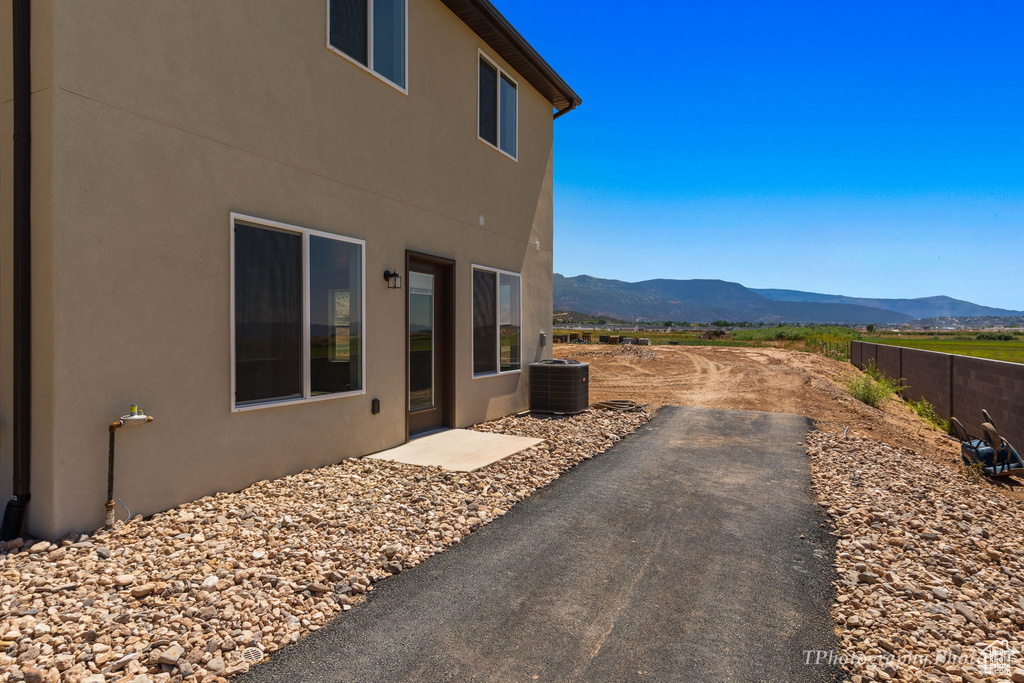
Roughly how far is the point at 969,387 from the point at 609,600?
1031 cm

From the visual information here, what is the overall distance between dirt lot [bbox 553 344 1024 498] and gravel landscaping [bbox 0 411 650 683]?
21.8 ft

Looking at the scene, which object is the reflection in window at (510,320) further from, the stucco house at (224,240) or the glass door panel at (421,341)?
the glass door panel at (421,341)

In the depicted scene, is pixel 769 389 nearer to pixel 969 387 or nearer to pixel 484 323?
pixel 969 387

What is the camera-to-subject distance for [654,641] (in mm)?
2637

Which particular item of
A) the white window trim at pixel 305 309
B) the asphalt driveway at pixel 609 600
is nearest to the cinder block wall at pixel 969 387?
the asphalt driveway at pixel 609 600

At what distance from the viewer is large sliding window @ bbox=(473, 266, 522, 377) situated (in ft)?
26.0

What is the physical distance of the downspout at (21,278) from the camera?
11.0 ft

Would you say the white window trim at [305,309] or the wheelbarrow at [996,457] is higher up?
the white window trim at [305,309]

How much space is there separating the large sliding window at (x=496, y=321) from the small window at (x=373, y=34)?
2832 millimetres

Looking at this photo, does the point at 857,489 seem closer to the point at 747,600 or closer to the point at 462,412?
the point at 747,600

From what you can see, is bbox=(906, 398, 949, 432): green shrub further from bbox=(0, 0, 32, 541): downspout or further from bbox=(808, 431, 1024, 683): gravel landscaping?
bbox=(0, 0, 32, 541): downspout

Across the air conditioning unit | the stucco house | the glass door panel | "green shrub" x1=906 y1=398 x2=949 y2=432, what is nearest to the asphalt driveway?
the stucco house

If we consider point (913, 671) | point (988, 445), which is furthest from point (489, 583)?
point (988, 445)

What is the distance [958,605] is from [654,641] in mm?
1810
